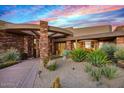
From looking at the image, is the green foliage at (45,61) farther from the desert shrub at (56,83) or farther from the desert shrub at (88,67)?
the desert shrub at (88,67)

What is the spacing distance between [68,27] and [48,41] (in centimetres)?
51

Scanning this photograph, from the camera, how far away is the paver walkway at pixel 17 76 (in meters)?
3.38

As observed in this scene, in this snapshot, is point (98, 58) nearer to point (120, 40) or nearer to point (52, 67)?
point (120, 40)

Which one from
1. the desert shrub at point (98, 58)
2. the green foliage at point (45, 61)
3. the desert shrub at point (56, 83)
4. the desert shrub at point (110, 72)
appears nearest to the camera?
the desert shrub at point (56, 83)

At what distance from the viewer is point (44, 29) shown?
3562 millimetres

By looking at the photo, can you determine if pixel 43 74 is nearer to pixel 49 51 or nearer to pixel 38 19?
pixel 49 51

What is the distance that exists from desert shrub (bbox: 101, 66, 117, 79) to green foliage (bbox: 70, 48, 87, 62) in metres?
0.49

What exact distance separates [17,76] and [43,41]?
2.87ft

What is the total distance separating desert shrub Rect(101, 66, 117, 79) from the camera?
131 inches

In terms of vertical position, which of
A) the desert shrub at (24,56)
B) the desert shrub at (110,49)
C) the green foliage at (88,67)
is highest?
the desert shrub at (110,49)

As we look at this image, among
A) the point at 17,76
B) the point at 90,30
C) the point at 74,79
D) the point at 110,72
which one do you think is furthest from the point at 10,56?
the point at 110,72

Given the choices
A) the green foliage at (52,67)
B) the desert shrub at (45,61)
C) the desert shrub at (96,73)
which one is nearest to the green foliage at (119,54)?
the desert shrub at (96,73)

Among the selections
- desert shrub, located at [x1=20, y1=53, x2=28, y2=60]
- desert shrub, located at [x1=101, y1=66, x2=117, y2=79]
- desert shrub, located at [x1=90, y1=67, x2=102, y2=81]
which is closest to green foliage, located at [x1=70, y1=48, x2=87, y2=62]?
desert shrub, located at [x1=90, y1=67, x2=102, y2=81]

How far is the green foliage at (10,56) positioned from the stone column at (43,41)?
0.50 m
